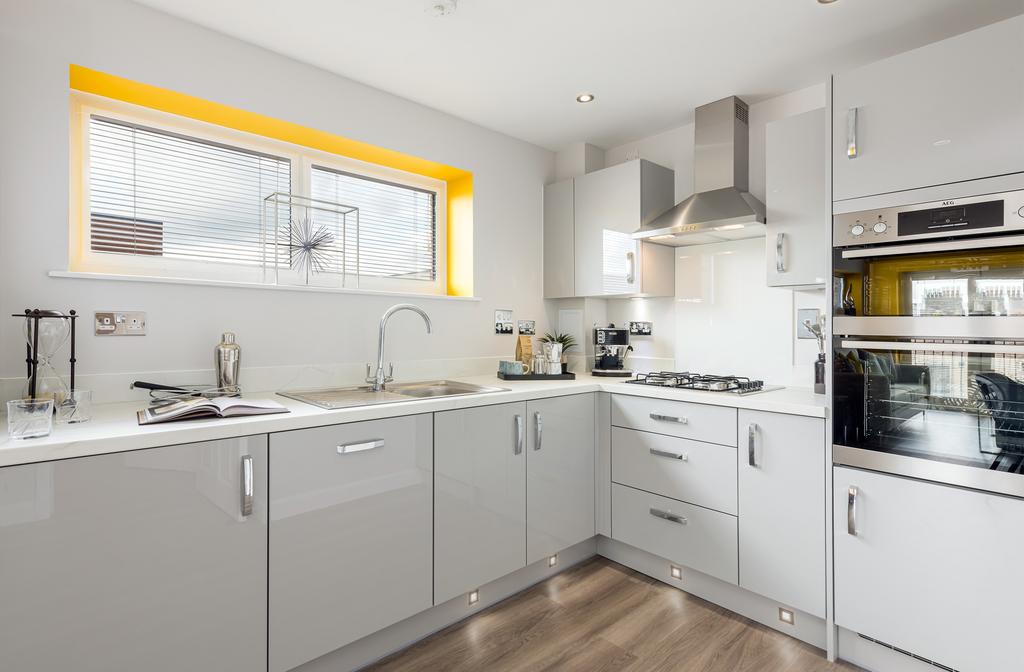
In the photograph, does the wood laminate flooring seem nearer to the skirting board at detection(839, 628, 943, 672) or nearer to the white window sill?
the skirting board at detection(839, 628, 943, 672)

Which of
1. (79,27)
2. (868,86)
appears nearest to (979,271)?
(868,86)

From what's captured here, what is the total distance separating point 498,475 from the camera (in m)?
2.20

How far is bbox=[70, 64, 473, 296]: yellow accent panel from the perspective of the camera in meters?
1.95

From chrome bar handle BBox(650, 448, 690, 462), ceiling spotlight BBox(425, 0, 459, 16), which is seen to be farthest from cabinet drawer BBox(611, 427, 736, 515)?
ceiling spotlight BBox(425, 0, 459, 16)

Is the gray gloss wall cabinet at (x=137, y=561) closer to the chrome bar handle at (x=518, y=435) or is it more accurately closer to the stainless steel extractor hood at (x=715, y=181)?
the chrome bar handle at (x=518, y=435)

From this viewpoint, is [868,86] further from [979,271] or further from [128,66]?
[128,66]

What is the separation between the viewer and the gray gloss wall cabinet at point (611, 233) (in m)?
2.93

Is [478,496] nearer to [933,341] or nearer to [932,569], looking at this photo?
[932,569]

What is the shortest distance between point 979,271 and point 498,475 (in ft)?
5.83

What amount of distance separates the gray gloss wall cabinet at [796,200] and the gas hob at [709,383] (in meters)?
0.47

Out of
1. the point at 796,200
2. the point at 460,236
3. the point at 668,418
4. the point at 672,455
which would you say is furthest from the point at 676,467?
the point at 460,236

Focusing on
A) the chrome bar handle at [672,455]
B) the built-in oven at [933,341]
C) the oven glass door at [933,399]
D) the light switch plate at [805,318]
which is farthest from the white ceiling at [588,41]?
the chrome bar handle at [672,455]

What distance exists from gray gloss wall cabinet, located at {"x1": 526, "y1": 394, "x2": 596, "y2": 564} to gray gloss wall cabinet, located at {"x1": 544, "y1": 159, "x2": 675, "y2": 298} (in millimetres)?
770

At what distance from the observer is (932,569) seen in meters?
1.69
